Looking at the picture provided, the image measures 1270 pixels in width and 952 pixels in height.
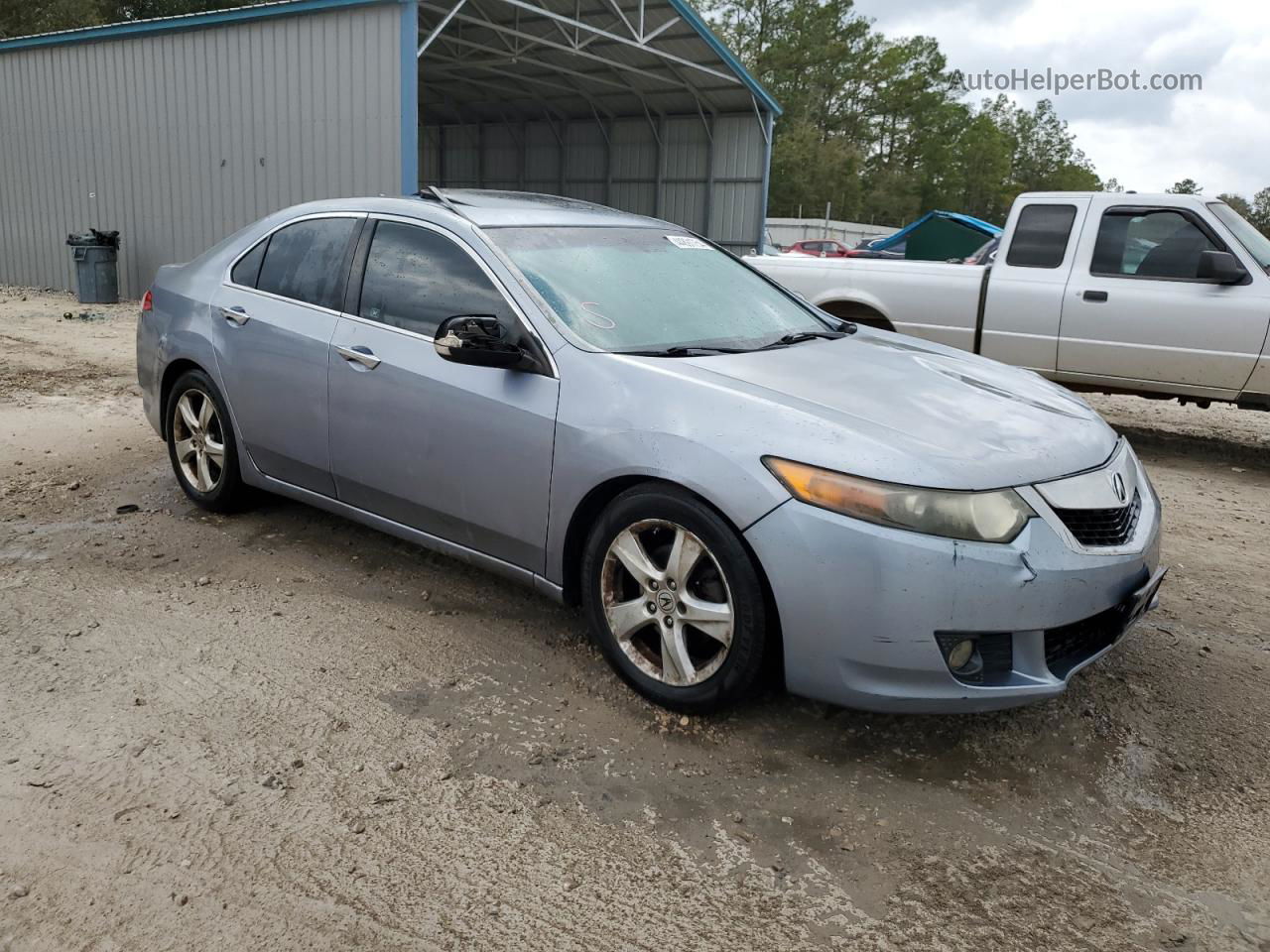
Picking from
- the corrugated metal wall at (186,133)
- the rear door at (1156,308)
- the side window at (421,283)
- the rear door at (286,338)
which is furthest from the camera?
the corrugated metal wall at (186,133)

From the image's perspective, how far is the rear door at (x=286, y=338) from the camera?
4.31 meters

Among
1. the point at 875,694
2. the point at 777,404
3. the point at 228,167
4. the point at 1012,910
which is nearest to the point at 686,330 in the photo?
the point at 777,404

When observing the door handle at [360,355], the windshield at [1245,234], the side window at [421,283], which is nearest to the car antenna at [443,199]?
the side window at [421,283]

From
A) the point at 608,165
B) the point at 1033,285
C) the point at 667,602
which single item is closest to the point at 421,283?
the point at 667,602

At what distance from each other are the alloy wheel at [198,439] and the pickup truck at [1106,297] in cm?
411

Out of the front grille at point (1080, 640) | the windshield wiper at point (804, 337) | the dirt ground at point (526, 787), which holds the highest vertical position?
the windshield wiper at point (804, 337)

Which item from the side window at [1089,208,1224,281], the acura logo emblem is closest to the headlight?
the acura logo emblem

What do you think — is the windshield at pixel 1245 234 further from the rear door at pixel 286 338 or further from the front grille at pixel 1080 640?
the rear door at pixel 286 338

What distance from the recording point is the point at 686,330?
12.5 feet

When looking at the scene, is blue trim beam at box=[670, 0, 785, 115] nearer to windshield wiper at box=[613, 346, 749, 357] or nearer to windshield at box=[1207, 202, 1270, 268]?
windshield at box=[1207, 202, 1270, 268]

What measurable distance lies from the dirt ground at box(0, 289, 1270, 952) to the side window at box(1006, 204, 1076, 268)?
3.90m

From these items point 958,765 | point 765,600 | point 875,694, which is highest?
point 765,600

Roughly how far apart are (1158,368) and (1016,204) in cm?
164

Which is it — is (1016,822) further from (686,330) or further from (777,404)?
(686,330)
